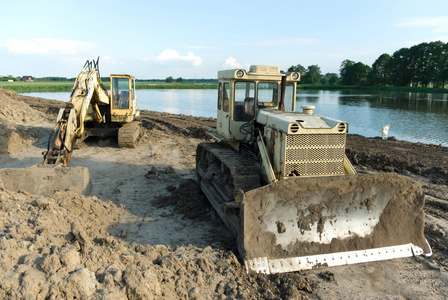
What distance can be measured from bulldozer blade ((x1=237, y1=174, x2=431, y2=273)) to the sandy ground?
180mm

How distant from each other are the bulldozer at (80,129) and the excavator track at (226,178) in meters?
2.69

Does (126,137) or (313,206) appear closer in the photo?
(313,206)

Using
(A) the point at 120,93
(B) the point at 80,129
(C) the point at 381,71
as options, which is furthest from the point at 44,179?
(C) the point at 381,71

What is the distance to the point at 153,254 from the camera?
5016 mm

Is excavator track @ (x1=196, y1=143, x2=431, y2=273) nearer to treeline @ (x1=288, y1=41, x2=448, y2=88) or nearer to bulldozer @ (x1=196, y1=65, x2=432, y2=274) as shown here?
bulldozer @ (x1=196, y1=65, x2=432, y2=274)

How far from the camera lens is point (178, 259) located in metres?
4.97

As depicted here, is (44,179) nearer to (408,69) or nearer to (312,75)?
(408,69)

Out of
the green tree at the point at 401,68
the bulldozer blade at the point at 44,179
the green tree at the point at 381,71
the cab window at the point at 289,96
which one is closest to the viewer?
the bulldozer blade at the point at 44,179

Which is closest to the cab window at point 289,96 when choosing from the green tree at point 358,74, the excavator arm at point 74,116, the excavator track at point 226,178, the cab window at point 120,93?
the excavator track at point 226,178

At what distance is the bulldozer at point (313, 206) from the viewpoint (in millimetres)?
5336

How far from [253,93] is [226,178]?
1.79 meters

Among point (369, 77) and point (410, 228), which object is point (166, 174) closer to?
point (410, 228)

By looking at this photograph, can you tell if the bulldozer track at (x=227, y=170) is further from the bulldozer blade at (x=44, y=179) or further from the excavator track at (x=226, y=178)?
the bulldozer blade at (x=44, y=179)

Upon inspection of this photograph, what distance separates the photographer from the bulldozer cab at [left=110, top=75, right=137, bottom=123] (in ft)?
48.1
